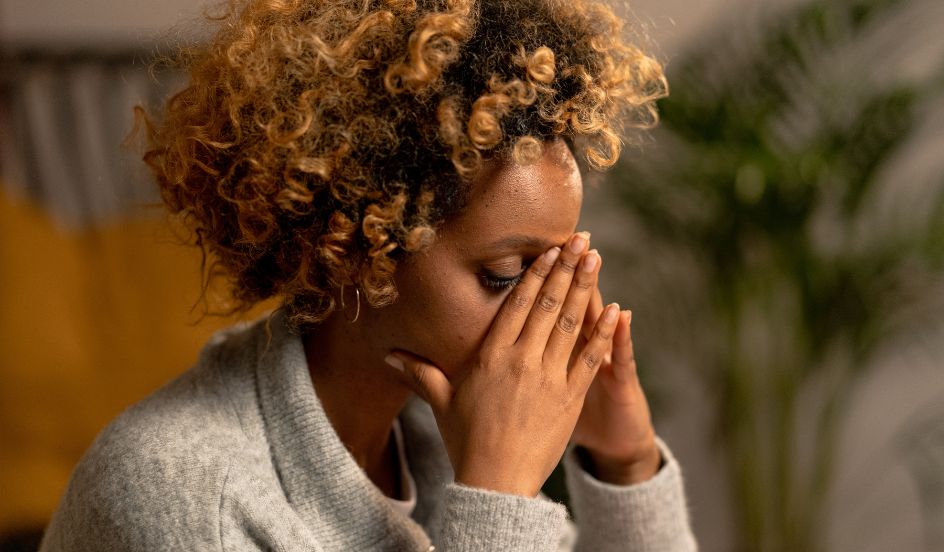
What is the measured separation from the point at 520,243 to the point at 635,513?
0.48m

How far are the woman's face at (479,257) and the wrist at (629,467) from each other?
1.20 feet

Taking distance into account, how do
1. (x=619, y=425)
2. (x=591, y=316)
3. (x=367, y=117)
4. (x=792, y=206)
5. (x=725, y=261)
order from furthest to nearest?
(x=725, y=261), (x=792, y=206), (x=619, y=425), (x=591, y=316), (x=367, y=117)

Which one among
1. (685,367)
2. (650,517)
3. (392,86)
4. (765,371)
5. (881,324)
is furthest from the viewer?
(685,367)

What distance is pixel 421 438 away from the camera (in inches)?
51.9

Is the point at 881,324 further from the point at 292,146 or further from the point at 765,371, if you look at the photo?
the point at 292,146

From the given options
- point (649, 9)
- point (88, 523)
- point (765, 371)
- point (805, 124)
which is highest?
point (649, 9)

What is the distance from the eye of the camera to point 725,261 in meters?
2.01

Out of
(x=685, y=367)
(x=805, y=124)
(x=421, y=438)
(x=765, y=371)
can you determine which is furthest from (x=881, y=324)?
(x=421, y=438)

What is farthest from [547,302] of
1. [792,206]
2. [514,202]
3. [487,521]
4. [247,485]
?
[792,206]

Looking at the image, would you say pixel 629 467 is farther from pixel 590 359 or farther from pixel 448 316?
pixel 448 316

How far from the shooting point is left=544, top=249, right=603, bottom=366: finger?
1.02 metres

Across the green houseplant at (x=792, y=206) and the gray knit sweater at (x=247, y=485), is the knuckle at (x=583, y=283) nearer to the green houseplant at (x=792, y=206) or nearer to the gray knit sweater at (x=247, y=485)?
the gray knit sweater at (x=247, y=485)

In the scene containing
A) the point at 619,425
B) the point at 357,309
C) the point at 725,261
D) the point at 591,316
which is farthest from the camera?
the point at 725,261

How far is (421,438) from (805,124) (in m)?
1.21
